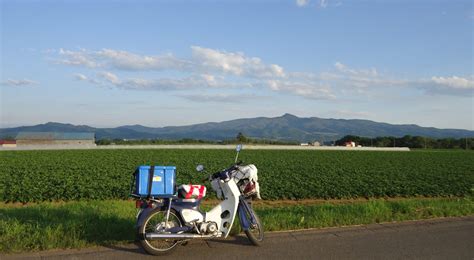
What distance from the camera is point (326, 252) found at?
5590 mm

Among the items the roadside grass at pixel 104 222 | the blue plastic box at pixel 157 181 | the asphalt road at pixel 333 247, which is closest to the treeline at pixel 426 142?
the roadside grass at pixel 104 222

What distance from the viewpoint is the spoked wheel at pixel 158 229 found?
5.46 m

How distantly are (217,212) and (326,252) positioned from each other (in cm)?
148

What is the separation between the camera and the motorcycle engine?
5.77 m

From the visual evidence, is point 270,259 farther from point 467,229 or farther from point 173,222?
point 467,229

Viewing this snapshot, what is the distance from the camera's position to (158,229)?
5.57 metres

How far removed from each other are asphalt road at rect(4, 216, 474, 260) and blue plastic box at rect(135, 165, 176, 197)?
759 millimetres

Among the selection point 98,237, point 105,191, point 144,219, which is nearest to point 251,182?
point 144,219

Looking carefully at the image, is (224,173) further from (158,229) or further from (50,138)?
(50,138)

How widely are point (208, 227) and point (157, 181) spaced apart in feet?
3.02

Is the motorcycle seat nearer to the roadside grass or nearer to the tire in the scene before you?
the tire

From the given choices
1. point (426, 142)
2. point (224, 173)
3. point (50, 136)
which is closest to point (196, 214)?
point (224, 173)

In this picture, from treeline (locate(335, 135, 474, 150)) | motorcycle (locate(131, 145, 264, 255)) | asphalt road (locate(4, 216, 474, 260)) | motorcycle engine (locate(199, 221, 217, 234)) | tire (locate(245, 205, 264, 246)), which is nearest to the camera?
asphalt road (locate(4, 216, 474, 260))

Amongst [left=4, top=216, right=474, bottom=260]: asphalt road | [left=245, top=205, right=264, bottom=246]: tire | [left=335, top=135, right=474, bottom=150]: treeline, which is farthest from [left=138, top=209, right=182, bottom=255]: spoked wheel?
[left=335, top=135, right=474, bottom=150]: treeline
